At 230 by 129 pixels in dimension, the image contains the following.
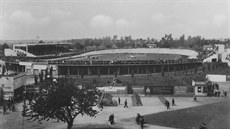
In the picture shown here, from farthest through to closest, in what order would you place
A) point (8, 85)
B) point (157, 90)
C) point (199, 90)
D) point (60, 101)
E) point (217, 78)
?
point (217, 78), point (157, 90), point (199, 90), point (8, 85), point (60, 101)

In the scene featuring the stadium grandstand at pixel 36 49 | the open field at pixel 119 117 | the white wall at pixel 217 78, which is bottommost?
the open field at pixel 119 117

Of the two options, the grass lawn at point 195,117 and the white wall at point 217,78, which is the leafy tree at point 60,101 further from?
the white wall at point 217,78

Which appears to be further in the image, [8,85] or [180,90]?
[180,90]

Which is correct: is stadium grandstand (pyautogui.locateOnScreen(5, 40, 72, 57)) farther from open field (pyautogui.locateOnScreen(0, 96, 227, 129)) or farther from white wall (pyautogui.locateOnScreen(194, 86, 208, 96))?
white wall (pyautogui.locateOnScreen(194, 86, 208, 96))

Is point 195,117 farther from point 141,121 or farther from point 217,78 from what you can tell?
point 217,78

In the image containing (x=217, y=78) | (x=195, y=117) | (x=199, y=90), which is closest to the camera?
(x=195, y=117)

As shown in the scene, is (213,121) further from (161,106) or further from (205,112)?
(161,106)

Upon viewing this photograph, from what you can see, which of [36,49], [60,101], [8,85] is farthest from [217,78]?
[36,49]

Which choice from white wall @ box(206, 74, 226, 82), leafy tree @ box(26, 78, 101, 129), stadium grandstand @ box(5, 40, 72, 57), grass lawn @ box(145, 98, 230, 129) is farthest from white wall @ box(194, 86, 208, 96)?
stadium grandstand @ box(5, 40, 72, 57)

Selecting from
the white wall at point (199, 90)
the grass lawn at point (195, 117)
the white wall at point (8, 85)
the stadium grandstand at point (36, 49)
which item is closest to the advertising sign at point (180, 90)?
the white wall at point (199, 90)
